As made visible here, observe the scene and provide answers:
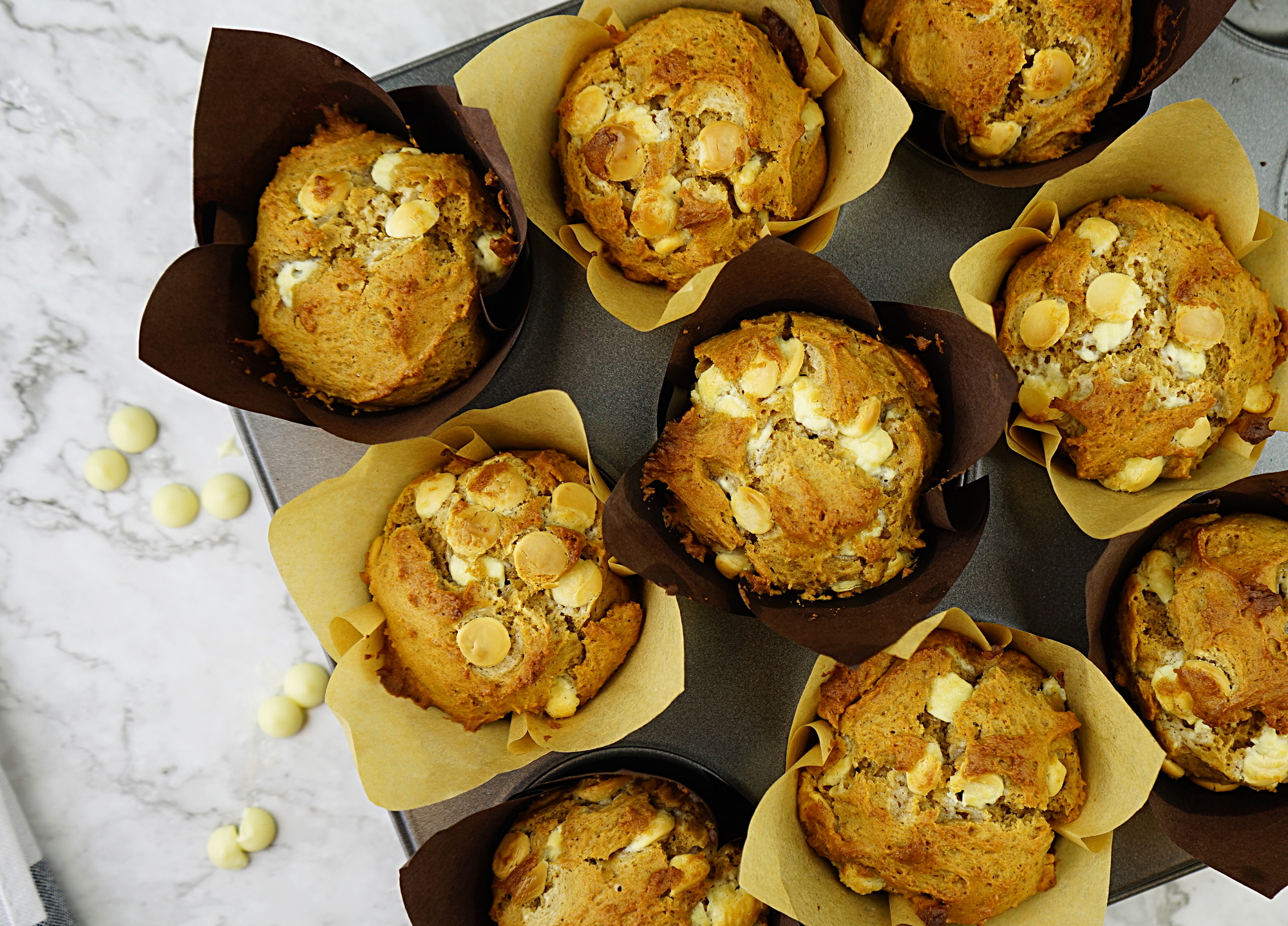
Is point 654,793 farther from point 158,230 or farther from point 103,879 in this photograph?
point 158,230

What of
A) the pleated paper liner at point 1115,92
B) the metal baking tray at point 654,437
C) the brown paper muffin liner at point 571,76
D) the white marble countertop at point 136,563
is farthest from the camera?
the white marble countertop at point 136,563

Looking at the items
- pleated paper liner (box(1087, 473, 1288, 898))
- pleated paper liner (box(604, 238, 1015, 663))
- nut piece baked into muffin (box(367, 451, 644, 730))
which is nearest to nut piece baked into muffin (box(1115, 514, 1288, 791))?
pleated paper liner (box(1087, 473, 1288, 898))

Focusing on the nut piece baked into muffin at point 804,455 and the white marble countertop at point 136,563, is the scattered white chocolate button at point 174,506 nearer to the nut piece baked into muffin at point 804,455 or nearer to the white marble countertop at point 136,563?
the white marble countertop at point 136,563

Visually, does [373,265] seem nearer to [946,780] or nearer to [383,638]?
[383,638]

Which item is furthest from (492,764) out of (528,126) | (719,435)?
(528,126)

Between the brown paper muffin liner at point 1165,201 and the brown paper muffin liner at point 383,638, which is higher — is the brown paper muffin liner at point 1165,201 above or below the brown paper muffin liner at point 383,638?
above

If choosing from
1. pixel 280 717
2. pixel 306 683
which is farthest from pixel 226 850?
pixel 306 683

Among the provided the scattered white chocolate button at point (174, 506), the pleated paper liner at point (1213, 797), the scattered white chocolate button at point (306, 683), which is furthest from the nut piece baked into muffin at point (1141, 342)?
the scattered white chocolate button at point (174, 506)
